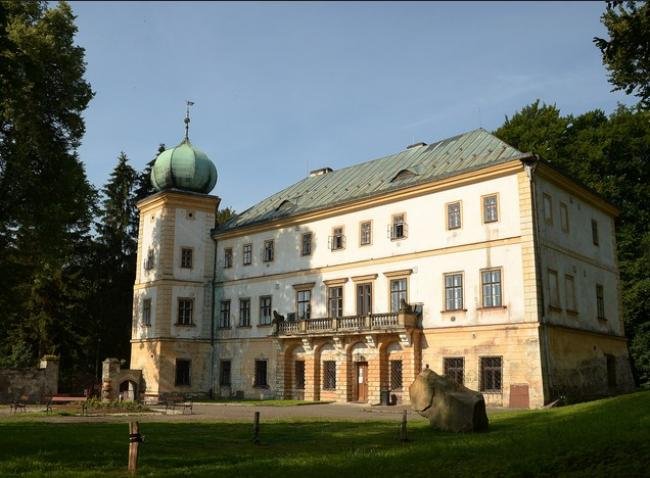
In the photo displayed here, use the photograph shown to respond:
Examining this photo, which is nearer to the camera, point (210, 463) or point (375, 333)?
point (210, 463)

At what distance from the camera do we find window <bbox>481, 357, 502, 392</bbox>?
26984 millimetres

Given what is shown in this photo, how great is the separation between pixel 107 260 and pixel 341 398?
2400 centimetres

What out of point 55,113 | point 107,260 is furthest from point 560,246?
point 107,260

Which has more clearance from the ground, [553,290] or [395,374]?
[553,290]

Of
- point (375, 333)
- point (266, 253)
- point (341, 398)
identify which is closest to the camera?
point (375, 333)

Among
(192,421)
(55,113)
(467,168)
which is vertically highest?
(55,113)

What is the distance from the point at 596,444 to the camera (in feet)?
34.9

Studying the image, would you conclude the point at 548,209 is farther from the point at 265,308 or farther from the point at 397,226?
the point at 265,308

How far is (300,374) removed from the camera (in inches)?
1396

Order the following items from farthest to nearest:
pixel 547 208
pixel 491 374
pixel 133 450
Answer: pixel 547 208
pixel 491 374
pixel 133 450

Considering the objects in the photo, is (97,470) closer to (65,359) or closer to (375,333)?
(375,333)

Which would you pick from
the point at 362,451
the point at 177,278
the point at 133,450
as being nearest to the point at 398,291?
the point at 177,278

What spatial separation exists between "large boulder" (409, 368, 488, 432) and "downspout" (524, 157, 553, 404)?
10.0 metres

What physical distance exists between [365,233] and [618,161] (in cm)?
1701
